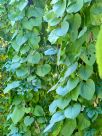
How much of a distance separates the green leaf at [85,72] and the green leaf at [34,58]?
636mm

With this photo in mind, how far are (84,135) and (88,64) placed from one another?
31cm

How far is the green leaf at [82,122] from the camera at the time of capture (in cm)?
129

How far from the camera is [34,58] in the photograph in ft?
6.13

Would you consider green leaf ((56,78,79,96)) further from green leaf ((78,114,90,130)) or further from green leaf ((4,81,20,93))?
green leaf ((4,81,20,93))

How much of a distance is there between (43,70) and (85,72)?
66cm

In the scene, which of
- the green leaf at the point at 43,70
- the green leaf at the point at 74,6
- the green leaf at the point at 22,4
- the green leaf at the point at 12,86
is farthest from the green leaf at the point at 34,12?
the green leaf at the point at 74,6

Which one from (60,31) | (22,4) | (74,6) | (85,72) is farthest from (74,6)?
(22,4)

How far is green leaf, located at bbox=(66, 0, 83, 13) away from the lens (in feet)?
3.74

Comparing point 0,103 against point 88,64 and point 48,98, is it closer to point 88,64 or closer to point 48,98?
point 48,98

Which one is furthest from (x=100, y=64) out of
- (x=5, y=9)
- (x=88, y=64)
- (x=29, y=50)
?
(x=5, y=9)

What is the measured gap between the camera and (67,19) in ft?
4.15

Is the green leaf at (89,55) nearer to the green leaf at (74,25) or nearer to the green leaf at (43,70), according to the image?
the green leaf at (74,25)

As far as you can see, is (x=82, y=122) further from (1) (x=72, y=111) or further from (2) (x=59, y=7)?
(2) (x=59, y=7)

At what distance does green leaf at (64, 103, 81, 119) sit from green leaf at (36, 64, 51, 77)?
60 centimetres
